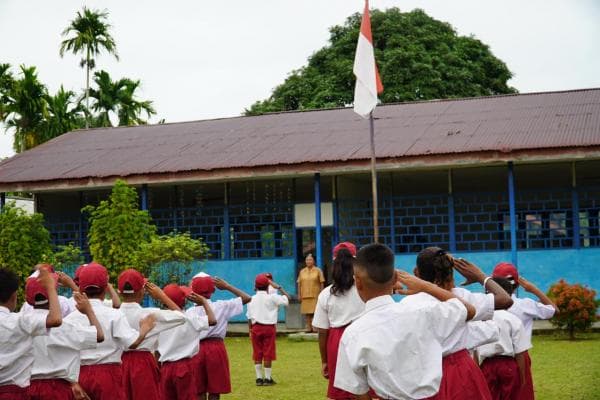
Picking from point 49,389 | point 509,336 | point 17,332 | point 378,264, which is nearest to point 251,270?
point 509,336

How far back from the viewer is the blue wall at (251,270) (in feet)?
63.6

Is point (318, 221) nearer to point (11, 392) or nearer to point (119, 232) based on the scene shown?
point (119, 232)

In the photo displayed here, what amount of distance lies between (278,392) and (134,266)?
6.93m

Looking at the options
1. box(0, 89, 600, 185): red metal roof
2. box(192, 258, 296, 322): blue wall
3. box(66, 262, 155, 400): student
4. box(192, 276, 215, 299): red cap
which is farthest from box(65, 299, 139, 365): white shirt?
box(192, 258, 296, 322): blue wall

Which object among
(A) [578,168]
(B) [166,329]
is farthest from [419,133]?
(B) [166,329]

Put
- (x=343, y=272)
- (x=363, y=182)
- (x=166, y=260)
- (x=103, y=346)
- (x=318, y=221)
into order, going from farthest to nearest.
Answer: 1. (x=363, y=182)
2. (x=318, y=221)
3. (x=166, y=260)
4. (x=343, y=272)
5. (x=103, y=346)

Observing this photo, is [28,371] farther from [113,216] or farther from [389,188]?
[389,188]

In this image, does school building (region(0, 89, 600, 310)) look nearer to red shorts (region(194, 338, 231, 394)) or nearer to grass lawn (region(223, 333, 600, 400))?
grass lawn (region(223, 333, 600, 400))

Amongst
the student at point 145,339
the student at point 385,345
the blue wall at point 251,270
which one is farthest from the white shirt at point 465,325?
the blue wall at point 251,270

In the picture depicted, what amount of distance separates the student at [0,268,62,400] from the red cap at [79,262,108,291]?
2.07ft

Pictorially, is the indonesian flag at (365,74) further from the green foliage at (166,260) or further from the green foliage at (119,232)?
the green foliage at (119,232)

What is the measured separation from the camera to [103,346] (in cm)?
622

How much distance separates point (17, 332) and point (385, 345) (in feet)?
7.20

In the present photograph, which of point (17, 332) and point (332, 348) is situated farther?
point (332, 348)
